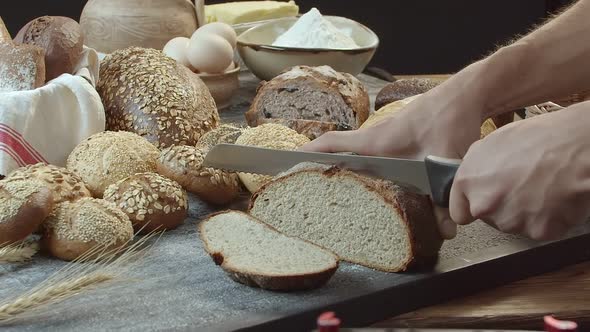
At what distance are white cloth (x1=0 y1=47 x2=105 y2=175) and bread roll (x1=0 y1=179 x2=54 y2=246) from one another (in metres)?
0.31

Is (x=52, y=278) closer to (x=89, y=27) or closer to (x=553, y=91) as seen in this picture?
(x=553, y=91)

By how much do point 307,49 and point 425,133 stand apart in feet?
3.99

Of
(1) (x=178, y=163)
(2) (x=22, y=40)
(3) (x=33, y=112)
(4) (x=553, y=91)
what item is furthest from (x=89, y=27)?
(4) (x=553, y=91)

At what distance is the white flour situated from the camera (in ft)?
10.2

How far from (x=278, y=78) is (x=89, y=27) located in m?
0.86

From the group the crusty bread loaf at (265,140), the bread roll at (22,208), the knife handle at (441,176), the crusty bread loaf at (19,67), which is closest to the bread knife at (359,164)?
the knife handle at (441,176)

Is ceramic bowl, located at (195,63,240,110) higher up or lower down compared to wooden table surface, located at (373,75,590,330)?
lower down

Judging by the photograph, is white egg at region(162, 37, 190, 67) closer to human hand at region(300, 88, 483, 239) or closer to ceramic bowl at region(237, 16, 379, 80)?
ceramic bowl at region(237, 16, 379, 80)

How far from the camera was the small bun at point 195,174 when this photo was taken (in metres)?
1.99

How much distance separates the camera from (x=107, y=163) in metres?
1.99

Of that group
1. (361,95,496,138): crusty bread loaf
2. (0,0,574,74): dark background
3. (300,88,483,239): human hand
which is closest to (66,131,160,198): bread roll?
(300,88,483,239): human hand

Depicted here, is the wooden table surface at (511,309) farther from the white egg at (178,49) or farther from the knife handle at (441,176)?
the white egg at (178,49)

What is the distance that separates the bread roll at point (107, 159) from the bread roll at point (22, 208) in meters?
0.24

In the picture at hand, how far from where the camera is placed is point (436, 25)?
5.09 meters
